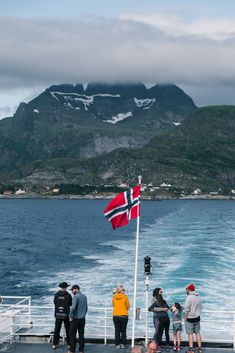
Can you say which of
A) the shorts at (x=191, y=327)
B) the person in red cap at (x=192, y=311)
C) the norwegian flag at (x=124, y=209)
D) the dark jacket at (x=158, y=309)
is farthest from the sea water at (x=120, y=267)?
the norwegian flag at (x=124, y=209)

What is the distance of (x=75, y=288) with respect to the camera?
18.5m

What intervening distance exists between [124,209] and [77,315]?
3716 millimetres

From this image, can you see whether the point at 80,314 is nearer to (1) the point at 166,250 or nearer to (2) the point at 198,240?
(1) the point at 166,250

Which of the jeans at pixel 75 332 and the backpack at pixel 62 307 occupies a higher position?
the backpack at pixel 62 307

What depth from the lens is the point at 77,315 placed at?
18.6 metres

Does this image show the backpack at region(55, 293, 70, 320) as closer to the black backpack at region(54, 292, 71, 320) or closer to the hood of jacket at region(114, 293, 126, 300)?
the black backpack at region(54, 292, 71, 320)

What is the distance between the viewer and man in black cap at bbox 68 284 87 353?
18.5 m

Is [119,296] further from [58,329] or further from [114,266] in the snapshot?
[114,266]

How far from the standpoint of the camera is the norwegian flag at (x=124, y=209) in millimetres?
19047

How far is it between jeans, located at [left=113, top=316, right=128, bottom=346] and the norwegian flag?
3058mm

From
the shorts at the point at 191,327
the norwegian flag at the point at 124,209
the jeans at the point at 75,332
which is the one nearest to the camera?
the jeans at the point at 75,332

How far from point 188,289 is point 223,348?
280cm

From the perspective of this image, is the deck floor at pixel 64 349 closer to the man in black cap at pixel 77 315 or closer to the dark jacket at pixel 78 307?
the man in black cap at pixel 77 315

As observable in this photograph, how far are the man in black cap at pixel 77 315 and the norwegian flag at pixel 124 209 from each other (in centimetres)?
246
